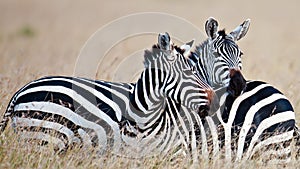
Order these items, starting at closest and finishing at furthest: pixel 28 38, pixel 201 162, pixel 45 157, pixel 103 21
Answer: pixel 45 157, pixel 201 162, pixel 28 38, pixel 103 21

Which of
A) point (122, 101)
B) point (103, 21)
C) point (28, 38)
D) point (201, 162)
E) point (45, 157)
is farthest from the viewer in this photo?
point (103, 21)

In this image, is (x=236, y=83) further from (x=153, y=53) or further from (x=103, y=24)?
(x=103, y=24)

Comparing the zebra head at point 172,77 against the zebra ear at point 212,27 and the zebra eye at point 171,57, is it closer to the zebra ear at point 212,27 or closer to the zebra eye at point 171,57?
the zebra eye at point 171,57

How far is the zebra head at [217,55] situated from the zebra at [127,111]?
565 mm

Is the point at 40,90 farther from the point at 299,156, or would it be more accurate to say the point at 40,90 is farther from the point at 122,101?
the point at 299,156

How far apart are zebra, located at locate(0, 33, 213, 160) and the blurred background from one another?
120 centimetres

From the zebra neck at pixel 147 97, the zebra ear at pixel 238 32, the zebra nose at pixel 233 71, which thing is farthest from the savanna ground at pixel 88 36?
the zebra ear at pixel 238 32

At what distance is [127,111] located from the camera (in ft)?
17.4

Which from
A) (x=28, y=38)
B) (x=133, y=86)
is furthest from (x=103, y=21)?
(x=133, y=86)

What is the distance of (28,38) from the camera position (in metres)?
17.3

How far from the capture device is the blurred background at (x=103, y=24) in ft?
33.5

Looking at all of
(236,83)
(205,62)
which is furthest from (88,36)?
(236,83)

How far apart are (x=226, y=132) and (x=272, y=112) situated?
0.59 m

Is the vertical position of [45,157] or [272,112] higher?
[272,112]
